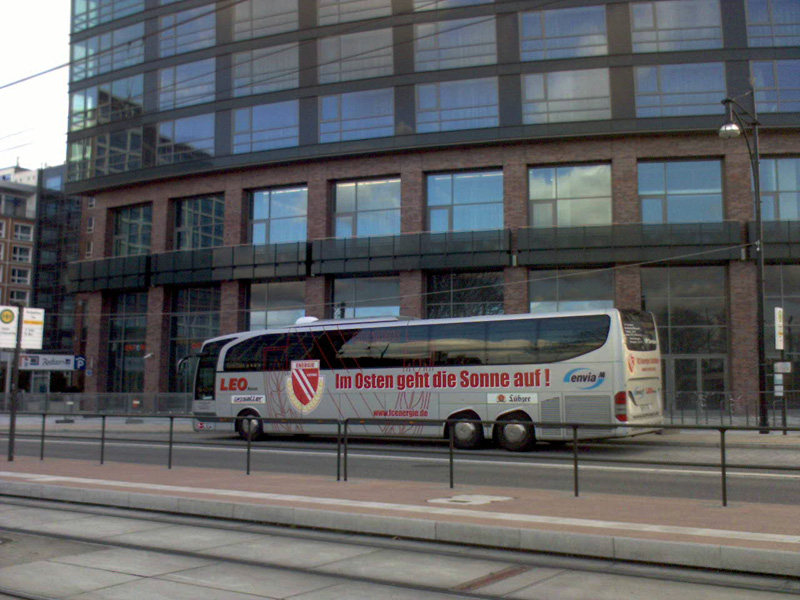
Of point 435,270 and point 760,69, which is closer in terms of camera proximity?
point 760,69

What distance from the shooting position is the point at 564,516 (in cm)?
906

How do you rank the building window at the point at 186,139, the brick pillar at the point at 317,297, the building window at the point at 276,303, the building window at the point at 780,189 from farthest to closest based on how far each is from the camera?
the building window at the point at 186,139 → the building window at the point at 276,303 → the brick pillar at the point at 317,297 → the building window at the point at 780,189

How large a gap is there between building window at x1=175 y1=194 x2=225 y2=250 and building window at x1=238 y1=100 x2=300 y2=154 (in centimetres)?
310

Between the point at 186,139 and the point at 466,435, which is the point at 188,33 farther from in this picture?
the point at 466,435

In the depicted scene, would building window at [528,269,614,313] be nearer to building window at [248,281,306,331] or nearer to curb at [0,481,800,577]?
building window at [248,281,306,331]

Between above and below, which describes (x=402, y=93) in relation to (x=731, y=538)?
above

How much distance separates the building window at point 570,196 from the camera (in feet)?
106

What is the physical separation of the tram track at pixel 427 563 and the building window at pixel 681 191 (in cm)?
2597

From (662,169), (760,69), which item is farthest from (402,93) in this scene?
(760,69)

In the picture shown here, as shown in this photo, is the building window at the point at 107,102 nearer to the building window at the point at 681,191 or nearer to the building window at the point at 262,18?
the building window at the point at 262,18

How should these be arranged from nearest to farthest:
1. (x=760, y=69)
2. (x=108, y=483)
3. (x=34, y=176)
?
(x=108, y=483), (x=760, y=69), (x=34, y=176)

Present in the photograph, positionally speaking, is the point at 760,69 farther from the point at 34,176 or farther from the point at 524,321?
the point at 34,176

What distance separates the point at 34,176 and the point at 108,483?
349ft

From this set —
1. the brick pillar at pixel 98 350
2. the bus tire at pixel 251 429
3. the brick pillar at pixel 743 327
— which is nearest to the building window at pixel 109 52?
the brick pillar at pixel 98 350
